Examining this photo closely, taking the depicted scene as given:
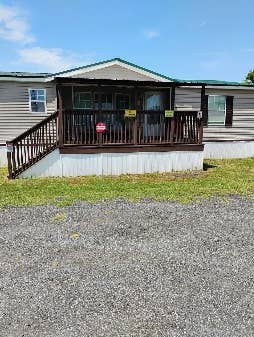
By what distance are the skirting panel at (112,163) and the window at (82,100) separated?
13.1 ft

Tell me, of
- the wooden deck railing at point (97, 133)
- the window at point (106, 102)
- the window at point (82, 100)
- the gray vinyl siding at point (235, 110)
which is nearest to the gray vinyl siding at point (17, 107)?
the window at point (82, 100)

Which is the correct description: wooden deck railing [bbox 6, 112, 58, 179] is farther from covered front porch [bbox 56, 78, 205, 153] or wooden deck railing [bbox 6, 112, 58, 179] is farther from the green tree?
the green tree

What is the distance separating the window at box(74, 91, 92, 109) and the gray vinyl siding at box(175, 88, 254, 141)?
13.8ft

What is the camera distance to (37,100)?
15.2 metres

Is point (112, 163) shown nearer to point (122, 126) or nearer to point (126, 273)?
point (122, 126)

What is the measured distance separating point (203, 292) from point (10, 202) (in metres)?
6.06

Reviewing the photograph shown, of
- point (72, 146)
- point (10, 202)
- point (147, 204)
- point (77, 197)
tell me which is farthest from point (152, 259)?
point (72, 146)

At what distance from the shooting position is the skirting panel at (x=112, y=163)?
40.2ft

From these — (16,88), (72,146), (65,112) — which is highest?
(16,88)

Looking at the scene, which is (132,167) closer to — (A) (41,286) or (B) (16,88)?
(B) (16,88)

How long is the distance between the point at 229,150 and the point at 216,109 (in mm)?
2232

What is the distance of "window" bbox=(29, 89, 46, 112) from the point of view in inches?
594

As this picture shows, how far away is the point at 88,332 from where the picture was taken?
12.3 ft

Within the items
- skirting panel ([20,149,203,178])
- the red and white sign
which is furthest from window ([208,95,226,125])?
the red and white sign
